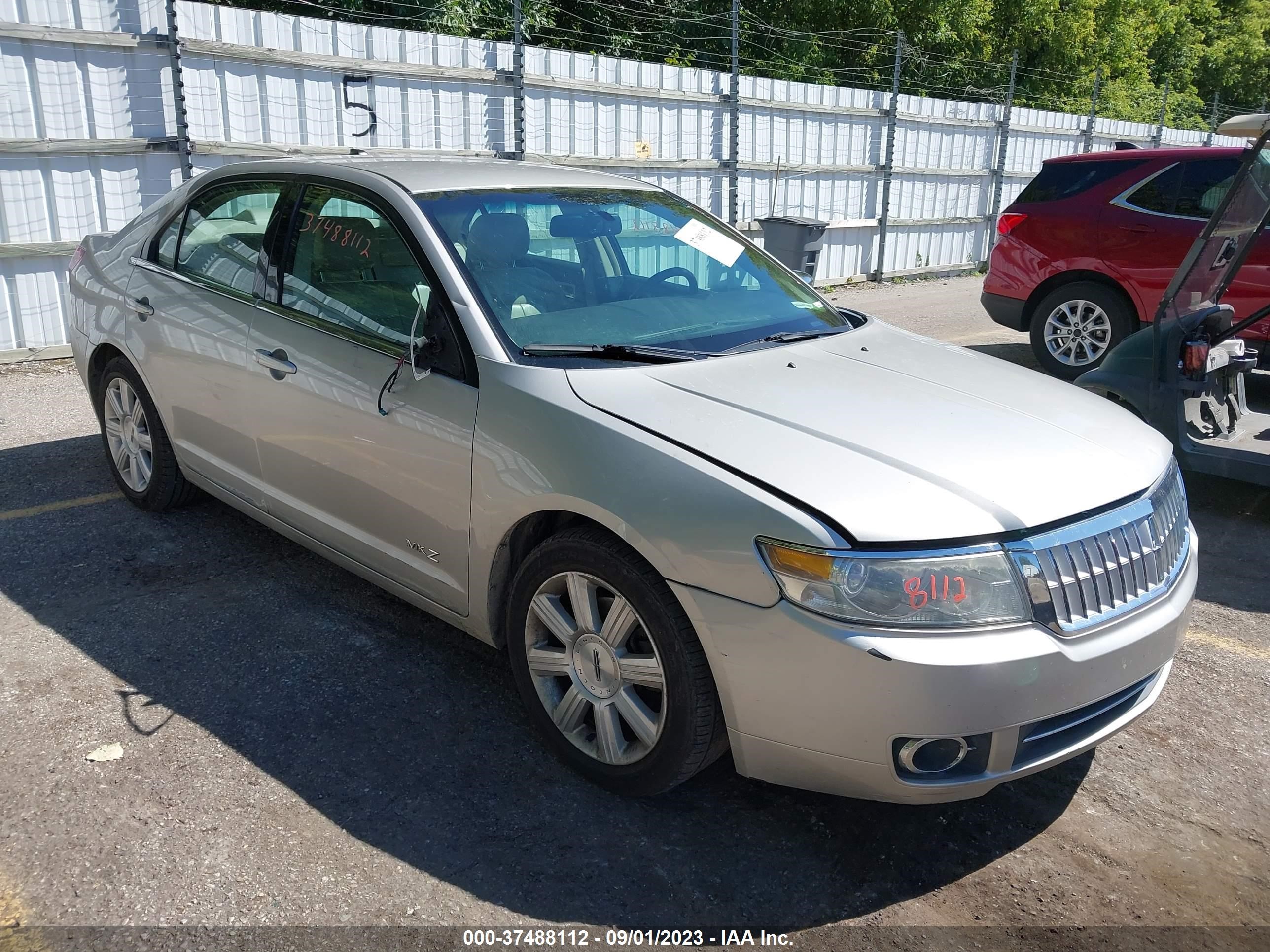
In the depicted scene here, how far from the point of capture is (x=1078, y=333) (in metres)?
8.49

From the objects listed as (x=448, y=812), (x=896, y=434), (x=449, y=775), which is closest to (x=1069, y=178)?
(x=896, y=434)

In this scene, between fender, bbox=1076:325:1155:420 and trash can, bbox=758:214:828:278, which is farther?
trash can, bbox=758:214:828:278

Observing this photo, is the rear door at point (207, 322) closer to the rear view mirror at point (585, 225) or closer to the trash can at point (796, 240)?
the rear view mirror at point (585, 225)

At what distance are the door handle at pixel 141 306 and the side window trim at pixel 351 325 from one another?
33.7 inches

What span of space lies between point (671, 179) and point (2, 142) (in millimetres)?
6916

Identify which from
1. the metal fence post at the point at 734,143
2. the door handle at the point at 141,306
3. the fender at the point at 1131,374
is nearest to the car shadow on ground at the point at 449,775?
the door handle at the point at 141,306

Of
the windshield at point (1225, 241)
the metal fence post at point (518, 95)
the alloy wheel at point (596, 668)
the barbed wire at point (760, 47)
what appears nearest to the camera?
the alloy wheel at point (596, 668)

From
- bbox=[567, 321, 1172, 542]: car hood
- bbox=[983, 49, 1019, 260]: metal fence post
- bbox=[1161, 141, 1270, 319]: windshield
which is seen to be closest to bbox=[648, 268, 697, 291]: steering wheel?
bbox=[567, 321, 1172, 542]: car hood

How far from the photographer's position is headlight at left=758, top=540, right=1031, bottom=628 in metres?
2.49

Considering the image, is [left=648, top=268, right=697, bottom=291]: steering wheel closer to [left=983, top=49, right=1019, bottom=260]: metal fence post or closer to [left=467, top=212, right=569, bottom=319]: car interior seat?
[left=467, top=212, right=569, bottom=319]: car interior seat

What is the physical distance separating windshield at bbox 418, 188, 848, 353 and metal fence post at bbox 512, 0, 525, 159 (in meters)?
6.96

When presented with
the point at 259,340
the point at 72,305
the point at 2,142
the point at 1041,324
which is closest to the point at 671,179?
the point at 1041,324

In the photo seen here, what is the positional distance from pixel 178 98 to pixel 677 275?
6.35 metres

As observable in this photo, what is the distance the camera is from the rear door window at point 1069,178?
A: 322 inches
